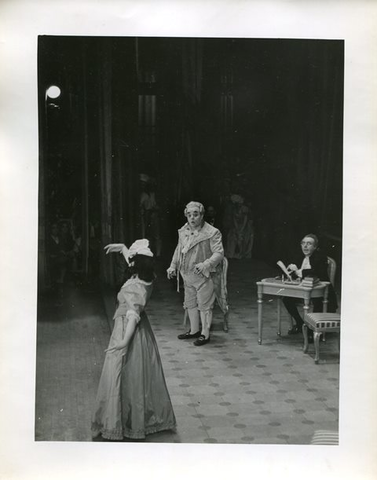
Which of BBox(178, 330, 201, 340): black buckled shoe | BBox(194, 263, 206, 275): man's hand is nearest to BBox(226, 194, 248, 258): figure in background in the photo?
BBox(194, 263, 206, 275): man's hand

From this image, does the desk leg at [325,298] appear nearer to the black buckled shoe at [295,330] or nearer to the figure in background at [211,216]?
the black buckled shoe at [295,330]

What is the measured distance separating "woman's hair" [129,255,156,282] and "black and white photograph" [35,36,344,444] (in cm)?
1

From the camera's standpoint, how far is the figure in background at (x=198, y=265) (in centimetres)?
443

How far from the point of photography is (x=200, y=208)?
4.43 metres

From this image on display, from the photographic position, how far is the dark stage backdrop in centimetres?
433

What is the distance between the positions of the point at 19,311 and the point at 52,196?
0.73 m

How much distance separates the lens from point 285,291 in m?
4.59

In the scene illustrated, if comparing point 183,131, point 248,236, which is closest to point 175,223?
point 248,236

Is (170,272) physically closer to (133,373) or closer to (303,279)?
(133,373)

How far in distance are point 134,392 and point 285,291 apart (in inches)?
45.2

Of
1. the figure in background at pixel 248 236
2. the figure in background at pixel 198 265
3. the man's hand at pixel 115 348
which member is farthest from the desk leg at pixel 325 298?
the man's hand at pixel 115 348

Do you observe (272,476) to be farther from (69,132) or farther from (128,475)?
(69,132)

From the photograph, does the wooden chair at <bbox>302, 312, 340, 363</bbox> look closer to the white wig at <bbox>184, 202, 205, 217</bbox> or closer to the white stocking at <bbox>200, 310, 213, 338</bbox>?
the white stocking at <bbox>200, 310, 213, 338</bbox>

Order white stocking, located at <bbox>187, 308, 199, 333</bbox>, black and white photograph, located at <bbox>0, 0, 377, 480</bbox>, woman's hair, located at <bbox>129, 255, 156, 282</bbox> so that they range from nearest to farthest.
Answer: black and white photograph, located at <bbox>0, 0, 377, 480</bbox> < woman's hair, located at <bbox>129, 255, 156, 282</bbox> < white stocking, located at <bbox>187, 308, 199, 333</bbox>
